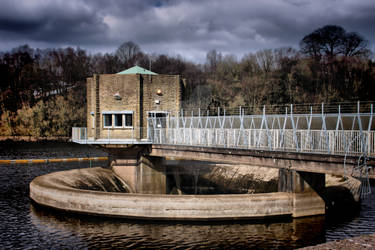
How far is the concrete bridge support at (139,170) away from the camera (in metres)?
31.9

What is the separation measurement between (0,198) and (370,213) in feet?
79.8

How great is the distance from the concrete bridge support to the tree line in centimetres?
994

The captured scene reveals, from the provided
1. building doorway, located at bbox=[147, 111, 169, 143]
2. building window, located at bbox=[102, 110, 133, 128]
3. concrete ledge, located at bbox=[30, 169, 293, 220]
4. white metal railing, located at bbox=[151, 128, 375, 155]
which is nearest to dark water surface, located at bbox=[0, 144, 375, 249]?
concrete ledge, located at bbox=[30, 169, 293, 220]

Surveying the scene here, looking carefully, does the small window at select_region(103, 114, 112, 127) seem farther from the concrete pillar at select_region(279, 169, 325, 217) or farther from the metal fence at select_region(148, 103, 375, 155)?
the concrete pillar at select_region(279, 169, 325, 217)

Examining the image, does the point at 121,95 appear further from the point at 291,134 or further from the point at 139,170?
the point at 291,134

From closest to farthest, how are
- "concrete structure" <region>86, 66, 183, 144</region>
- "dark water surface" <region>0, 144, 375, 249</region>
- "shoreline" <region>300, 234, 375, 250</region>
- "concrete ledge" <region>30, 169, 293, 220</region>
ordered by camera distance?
"shoreline" <region>300, 234, 375, 250</region>, "dark water surface" <region>0, 144, 375, 249</region>, "concrete ledge" <region>30, 169, 293, 220</region>, "concrete structure" <region>86, 66, 183, 144</region>

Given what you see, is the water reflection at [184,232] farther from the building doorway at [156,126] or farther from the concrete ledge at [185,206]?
the building doorway at [156,126]

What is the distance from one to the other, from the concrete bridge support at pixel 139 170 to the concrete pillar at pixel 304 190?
11.8 m

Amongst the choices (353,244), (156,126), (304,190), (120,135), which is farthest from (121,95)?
(353,244)

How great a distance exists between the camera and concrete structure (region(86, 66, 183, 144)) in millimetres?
31781

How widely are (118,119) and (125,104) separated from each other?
1335 millimetres

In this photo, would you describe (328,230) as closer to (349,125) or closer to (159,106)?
(349,125)

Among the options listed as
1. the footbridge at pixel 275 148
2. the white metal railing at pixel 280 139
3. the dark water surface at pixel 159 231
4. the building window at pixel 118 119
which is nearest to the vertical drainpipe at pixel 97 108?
the building window at pixel 118 119

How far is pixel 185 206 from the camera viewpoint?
22547 millimetres
